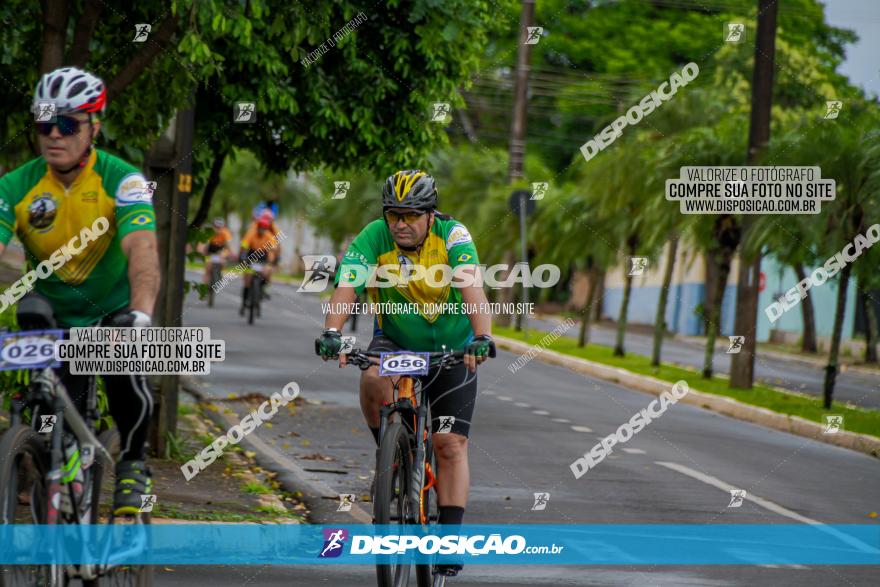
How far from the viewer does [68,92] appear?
539cm

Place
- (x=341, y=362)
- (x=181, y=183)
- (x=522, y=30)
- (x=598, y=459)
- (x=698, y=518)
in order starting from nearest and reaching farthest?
(x=341, y=362), (x=698, y=518), (x=181, y=183), (x=598, y=459), (x=522, y=30)

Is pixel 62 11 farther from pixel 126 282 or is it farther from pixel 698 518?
pixel 698 518

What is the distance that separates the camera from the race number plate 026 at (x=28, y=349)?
17.2 feet

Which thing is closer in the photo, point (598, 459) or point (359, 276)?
point (359, 276)

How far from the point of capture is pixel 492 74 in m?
56.2

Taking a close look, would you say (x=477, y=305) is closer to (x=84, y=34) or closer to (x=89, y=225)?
(x=89, y=225)

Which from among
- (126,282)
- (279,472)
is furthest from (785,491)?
(126,282)

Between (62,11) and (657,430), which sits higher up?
(62,11)

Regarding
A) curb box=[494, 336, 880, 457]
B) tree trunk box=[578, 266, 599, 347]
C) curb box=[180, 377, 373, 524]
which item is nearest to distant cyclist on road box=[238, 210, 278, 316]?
curb box=[494, 336, 880, 457]

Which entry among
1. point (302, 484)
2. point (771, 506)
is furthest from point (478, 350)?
point (771, 506)

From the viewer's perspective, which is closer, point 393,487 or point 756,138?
point 393,487

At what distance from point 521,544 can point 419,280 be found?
2.55 m

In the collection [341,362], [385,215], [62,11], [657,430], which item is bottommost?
[657,430]

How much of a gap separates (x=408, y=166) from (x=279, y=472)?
5.56m
